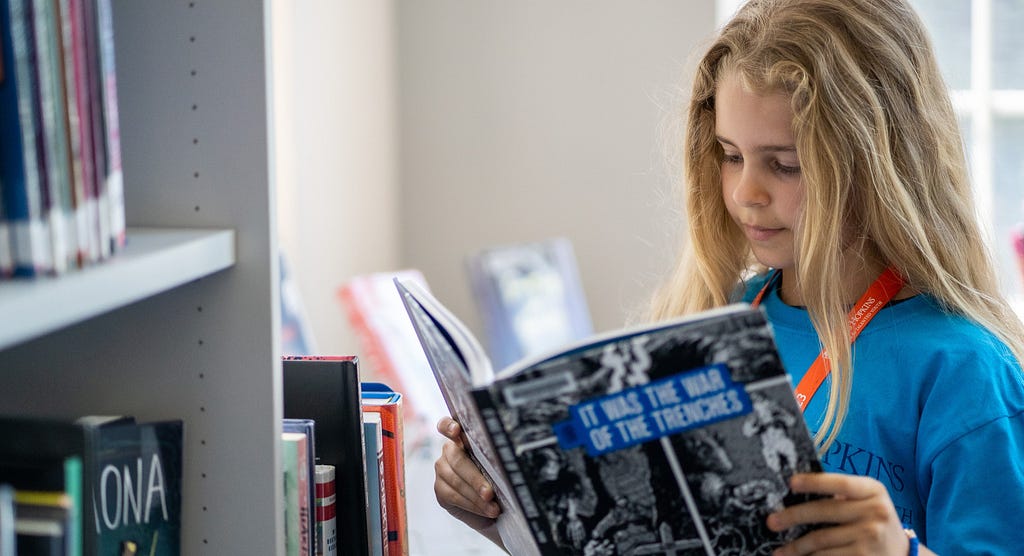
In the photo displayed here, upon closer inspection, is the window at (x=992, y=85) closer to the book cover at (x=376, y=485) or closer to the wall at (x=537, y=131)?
the wall at (x=537, y=131)

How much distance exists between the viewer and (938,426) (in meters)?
0.98

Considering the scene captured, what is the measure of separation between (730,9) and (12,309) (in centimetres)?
346

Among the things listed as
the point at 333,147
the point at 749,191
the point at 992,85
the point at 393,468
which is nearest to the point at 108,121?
the point at 393,468

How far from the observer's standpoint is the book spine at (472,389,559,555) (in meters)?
0.67

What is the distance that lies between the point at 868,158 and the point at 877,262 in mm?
138

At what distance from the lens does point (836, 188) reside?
1067mm

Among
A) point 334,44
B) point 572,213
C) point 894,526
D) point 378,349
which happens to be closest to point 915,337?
point 894,526

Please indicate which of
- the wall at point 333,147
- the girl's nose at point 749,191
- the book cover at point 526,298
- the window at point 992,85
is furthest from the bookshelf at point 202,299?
the window at point 992,85

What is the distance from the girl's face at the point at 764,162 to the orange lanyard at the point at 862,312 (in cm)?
10

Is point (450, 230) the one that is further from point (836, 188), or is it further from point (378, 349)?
point (836, 188)

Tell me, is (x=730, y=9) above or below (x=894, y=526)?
above

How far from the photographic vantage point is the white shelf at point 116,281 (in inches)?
18.3

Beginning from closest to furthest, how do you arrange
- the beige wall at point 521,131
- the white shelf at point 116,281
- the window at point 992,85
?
the white shelf at point 116,281, the beige wall at point 521,131, the window at point 992,85

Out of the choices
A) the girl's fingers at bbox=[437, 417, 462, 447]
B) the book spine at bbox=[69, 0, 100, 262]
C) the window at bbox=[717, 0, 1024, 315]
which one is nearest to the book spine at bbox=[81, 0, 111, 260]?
the book spine at bbox=[69, 0, 100, 262]
